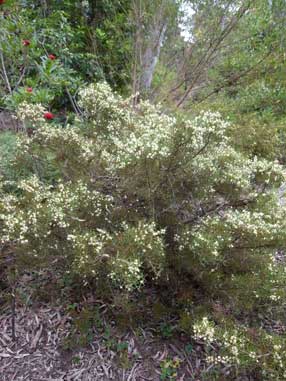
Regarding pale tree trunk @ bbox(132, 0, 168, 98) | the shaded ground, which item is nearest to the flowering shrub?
the shaded ground

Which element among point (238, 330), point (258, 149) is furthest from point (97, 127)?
point (258, 149)

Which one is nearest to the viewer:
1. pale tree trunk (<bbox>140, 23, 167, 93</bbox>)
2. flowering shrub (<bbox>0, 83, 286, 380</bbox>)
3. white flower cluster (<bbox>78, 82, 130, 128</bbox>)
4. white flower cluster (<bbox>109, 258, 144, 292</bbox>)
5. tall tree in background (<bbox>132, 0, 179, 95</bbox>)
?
white flower cluster (<bbox>109, 258, 144, 292</bbox>)

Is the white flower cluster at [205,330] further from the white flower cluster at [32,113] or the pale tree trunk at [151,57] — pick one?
the pale tree trunk at [151,57]

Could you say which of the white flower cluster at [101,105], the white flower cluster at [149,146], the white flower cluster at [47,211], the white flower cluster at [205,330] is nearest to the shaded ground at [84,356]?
the white flower cluster at [205,330]

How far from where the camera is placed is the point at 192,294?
2184 mm

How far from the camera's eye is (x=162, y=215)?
6.78 feet

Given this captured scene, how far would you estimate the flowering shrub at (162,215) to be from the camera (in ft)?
5.84

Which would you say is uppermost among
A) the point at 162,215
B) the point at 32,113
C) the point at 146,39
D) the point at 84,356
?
the point at 146,39

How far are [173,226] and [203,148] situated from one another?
50 centimetres

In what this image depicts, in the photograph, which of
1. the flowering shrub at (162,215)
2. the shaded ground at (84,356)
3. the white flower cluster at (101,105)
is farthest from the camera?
the white flower cluster at (101,105)

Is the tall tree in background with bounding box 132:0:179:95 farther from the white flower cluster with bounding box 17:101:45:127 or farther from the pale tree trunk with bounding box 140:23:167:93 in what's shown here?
the white flower cluster with bounding box 17:101:45:127

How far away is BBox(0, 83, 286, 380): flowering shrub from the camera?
1779 millimetres

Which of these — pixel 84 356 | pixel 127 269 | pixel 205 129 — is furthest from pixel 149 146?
pixel 84 356

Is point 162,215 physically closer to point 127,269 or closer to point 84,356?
point 127,269
